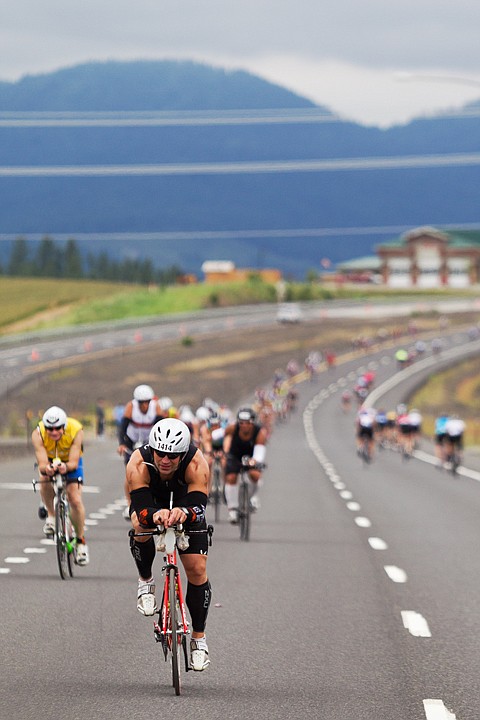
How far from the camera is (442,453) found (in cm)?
3528

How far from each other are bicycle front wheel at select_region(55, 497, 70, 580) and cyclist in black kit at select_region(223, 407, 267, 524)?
13.3 ft

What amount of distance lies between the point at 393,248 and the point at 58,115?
95.4 m

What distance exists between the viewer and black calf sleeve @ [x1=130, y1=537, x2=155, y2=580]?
8.19 metres

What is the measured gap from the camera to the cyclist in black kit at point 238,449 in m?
16.7

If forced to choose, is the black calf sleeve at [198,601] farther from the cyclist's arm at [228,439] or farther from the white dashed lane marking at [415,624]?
the cyclist's arm at [228,439]

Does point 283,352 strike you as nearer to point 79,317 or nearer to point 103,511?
point 79,317

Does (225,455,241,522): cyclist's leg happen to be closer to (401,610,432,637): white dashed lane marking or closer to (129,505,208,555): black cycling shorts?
(401,610,432,637): white dashed lane marking

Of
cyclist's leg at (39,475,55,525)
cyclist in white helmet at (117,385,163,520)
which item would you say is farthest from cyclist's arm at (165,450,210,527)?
cyclist in white helmet at (117,385,163,520)

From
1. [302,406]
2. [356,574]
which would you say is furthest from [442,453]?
[302,406]

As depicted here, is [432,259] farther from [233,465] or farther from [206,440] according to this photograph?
[233,465]

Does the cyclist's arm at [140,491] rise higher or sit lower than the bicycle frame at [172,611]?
higher

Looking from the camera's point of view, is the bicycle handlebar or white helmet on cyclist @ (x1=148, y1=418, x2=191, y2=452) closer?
white helmet on cyclist @ (x1=148, y1=418, x2=191, y2=452)

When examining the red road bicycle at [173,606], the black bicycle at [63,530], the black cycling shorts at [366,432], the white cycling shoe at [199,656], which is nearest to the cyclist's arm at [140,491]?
the red road bicycle at [173,606]

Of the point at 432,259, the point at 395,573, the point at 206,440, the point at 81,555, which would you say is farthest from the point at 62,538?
the point at 432,259
